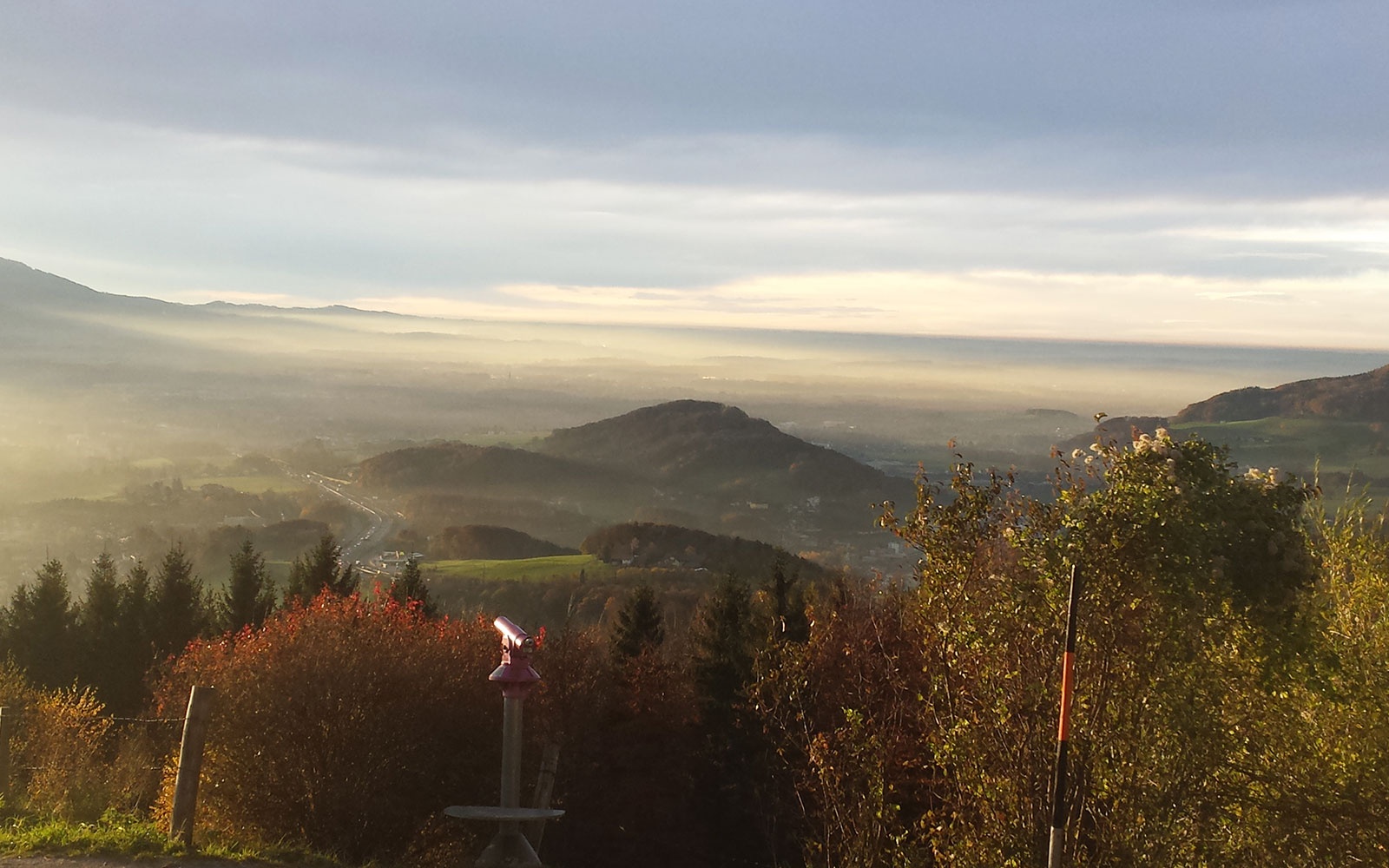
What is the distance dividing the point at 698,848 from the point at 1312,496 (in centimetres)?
2608

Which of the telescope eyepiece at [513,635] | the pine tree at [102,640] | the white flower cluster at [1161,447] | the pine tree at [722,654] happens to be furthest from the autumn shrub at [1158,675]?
the pine tree at [102,640]

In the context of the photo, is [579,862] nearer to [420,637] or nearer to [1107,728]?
[420,637]

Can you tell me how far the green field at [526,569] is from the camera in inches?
5153

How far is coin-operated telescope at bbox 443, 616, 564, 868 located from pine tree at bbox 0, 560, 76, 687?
53.3 metres

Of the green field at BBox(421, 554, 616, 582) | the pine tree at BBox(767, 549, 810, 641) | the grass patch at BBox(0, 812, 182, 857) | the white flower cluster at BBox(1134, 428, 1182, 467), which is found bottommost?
the green field at BBox(421, 554, 616, 582)

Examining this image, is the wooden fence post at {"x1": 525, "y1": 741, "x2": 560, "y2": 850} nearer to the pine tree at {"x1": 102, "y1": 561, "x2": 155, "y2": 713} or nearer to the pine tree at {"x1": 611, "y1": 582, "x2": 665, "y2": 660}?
the pine tree at {"x1": 611, "y1": 582, "x2": 665, "y2": 660}

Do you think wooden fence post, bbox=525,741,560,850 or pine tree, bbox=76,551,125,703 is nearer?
wooden fence post, bbox=525,741,560,850

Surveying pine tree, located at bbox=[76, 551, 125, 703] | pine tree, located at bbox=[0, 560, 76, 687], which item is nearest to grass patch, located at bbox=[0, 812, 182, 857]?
pine tree, located at bbox=[76, 551, 125, 703]

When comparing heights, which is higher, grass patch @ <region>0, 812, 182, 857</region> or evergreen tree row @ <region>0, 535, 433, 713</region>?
grass patch @ <region>0, 812, 182, 857</region>

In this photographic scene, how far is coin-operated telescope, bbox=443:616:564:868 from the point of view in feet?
30.9

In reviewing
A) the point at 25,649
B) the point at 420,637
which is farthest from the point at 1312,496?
the point at 25,649

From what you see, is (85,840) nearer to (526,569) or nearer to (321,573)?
(321,573)

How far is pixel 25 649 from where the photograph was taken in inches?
2144

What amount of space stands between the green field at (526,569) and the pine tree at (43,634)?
7173 cm
